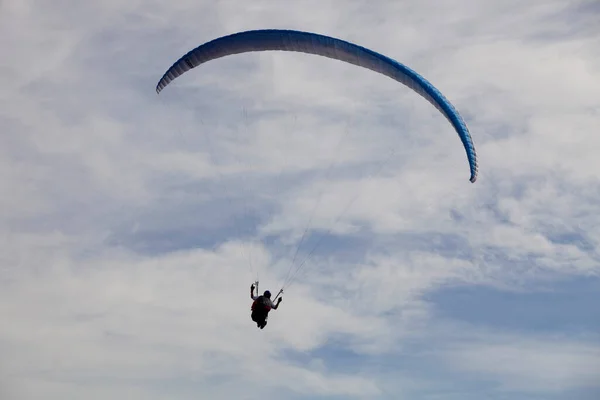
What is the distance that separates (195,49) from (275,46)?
388 centimetres

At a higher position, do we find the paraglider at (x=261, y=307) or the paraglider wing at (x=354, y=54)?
the paraglider wing at (x=354, y=54)

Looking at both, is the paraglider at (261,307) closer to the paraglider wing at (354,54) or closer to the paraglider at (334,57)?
the paraglider at (334,57)

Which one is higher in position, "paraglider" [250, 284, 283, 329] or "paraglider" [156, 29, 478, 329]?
"paraglider" [156, 29, 478, 329]

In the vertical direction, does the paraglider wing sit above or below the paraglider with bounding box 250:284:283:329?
above

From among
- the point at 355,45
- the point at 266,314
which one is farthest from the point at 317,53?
the point at 266,314

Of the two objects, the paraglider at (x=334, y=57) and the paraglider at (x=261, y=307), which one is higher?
the paraglider at (x=334, y=57)

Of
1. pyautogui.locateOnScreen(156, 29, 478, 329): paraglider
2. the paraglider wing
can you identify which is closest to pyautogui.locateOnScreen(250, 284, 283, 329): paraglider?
pyautogui.locateOnScreen(156, 29, 478, 329): paraglider

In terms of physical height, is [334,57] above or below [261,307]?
above

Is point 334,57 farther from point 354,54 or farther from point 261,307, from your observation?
point 261,307

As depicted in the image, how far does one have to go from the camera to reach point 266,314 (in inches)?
1588

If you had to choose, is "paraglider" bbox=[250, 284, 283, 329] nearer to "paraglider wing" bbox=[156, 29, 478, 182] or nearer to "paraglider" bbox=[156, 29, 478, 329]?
"paraglider" bbox=[156, 29, 478, 329]

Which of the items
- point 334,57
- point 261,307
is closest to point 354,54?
point 334,57

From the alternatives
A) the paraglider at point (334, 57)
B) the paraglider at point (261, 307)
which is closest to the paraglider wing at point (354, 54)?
the paraglider at point (334, 57)

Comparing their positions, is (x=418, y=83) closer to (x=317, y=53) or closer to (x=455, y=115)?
(x=455, y=115)
